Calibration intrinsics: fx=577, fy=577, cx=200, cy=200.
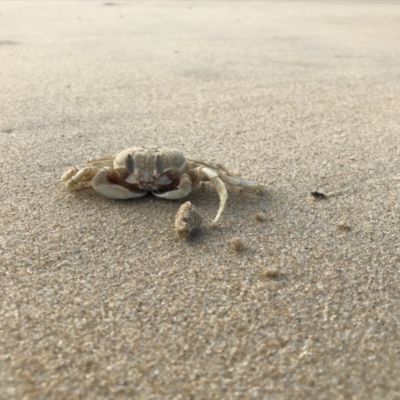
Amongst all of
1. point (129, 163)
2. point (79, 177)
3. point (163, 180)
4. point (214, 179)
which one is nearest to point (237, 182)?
point (214, 179)

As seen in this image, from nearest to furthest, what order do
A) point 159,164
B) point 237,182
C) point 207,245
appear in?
point 207,245 → point 159,164 → point 237,182

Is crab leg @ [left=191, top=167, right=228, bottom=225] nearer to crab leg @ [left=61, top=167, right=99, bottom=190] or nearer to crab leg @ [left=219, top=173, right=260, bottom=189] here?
crab leg @ [left=219, top=173, right=260, bottom=189]

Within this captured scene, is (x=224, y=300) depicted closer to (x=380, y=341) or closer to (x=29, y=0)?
(x=380, y=341)

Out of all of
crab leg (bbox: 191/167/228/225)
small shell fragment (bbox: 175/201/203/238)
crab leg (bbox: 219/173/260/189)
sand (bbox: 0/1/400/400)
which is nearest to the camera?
sand (bbox: 0/1/400/400)

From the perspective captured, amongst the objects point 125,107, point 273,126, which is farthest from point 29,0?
point 273,126

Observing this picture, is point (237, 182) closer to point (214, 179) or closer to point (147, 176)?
point (214, 179)

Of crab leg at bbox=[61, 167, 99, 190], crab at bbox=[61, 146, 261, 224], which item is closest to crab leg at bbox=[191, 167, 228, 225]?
crab at bbox=[61, 146, 261, 224]
